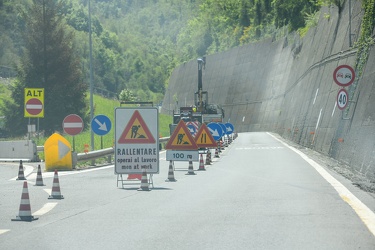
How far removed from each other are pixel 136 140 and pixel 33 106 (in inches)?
559

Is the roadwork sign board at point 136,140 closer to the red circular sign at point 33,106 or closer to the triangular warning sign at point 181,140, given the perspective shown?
the triangular warning sign at point 181,140

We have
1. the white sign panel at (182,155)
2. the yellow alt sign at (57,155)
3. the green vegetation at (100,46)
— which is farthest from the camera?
the green vegetation at (100,46)

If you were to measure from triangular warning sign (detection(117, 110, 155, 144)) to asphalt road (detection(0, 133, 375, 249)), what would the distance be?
1.09 meters

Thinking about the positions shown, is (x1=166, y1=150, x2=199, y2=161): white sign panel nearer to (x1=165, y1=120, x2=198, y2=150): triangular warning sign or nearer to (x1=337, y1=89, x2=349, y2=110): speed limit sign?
(x1=165, y1=120, x2=198, y2=150): triangular warning sign

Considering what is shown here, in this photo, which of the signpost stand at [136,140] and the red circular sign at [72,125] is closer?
the signpost stand at [136,140]

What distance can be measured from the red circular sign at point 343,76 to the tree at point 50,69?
4115 centimetres

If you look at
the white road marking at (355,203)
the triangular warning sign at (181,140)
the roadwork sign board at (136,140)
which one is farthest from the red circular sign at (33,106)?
the roadwork sign board at (136,140)

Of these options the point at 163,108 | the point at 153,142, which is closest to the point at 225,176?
the point at 153,142

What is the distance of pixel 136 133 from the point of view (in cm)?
1891

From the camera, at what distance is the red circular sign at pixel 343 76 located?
2583 centimetres

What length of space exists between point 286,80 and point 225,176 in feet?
216

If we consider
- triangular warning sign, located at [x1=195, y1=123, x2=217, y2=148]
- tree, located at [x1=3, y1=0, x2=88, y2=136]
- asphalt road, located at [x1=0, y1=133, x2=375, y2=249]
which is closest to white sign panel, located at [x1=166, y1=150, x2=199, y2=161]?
asphalt road, located at [x1=0, y1=133, x2=375, y2=249]

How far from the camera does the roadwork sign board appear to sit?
1880cm

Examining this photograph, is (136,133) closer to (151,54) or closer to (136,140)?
(136,140)
